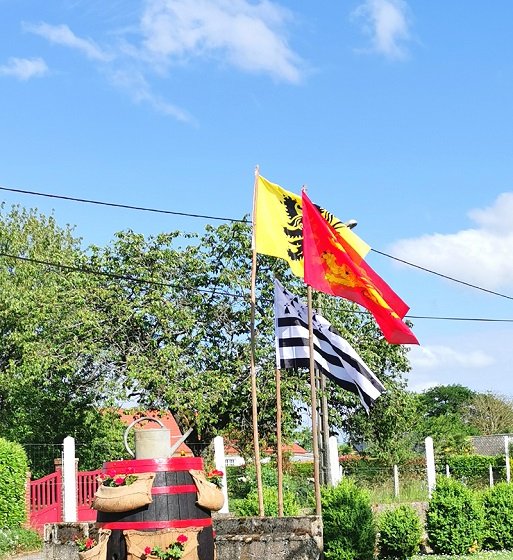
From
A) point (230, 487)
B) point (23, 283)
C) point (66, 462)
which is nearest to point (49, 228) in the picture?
point (23, 283)

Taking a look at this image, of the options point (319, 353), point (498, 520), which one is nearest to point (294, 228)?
point (319, 353)

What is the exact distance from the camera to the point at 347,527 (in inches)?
503

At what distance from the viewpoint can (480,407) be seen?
6256cm

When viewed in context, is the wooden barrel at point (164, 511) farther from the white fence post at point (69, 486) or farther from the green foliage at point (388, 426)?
the green foliage at point (388, 426)

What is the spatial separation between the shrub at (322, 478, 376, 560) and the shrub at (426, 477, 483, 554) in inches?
93.0

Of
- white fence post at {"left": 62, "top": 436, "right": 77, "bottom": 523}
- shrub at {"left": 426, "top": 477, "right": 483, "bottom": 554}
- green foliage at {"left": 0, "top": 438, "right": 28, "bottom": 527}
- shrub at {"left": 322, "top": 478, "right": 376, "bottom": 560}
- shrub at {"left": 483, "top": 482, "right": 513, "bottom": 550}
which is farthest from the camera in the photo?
green foliage at {"left": 0, "top": 438, "right": 28, "bottom": 527}

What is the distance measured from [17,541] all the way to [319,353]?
8.08 metres

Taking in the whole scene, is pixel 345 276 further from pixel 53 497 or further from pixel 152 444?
pixel 53 497

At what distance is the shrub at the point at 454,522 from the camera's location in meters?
15.0

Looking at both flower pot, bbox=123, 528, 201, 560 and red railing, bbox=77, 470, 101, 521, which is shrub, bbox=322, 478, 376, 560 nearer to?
flower pot, bbox=123, 528, 201, 560

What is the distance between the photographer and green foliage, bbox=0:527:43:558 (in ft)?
53.4

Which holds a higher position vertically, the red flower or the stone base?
the red flower

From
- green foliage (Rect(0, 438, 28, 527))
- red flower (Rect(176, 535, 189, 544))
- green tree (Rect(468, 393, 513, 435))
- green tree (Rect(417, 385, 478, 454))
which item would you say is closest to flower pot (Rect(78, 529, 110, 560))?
red flower (Rect(176, 535, 189, 544))

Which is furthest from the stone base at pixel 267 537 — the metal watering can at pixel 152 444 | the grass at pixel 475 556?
the grass at pixel 475 556
